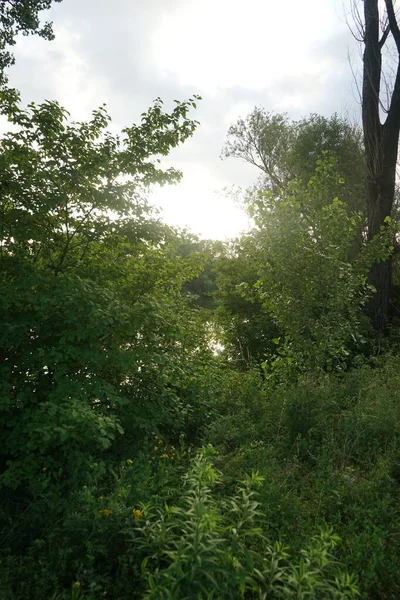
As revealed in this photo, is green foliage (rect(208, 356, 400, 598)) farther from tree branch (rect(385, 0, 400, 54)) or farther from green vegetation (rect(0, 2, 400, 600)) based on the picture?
tree branch (rect(385, 0, 400, 54))

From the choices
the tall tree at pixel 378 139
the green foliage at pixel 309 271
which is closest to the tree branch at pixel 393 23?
the tall tree at pixel 378 139

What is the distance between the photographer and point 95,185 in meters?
4.95

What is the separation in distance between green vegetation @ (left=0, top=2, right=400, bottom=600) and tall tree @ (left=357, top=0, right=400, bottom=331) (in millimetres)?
4388

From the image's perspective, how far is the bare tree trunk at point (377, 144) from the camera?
36.2 feet

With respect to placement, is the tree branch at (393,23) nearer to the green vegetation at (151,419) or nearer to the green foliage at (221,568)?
the green vegetation at (151,419)

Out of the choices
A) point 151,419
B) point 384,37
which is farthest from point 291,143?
point 151,419

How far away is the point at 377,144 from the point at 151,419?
9178 mm

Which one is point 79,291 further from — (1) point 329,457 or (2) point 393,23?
(2) point 393,23

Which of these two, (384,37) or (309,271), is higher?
(384,37)

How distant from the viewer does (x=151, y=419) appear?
4.85 metres

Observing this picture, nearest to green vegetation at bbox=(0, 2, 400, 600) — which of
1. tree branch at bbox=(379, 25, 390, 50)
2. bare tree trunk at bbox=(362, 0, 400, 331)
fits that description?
bare tree trunk at bbox=(362, 0, 400, 331)

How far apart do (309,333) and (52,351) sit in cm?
434

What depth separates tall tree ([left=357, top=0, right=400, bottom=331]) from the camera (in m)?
11.0

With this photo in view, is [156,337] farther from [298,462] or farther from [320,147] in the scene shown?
[320,147]
